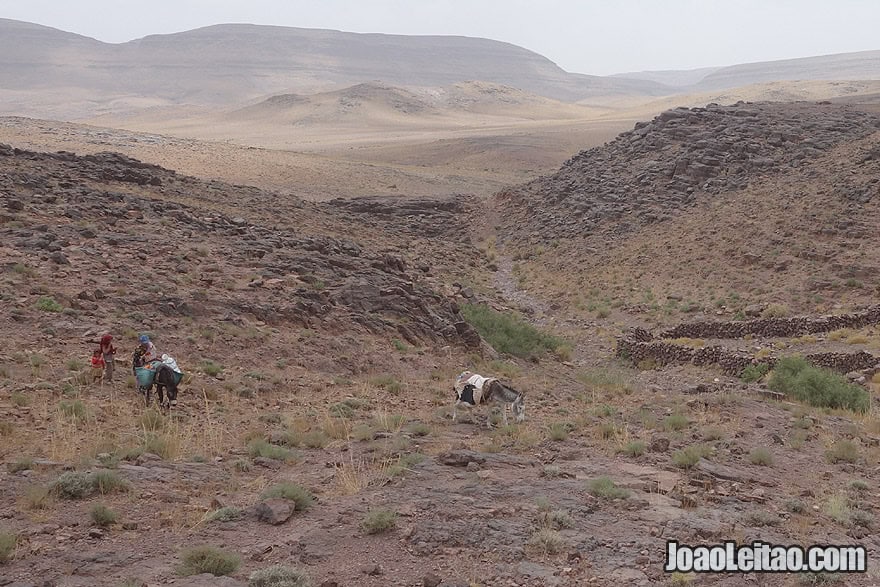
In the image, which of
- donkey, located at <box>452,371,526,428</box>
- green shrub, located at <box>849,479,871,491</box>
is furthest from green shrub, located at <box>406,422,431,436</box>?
green shrub, located at <box>849,479,871,491</box>

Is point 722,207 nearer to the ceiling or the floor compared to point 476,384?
nearer to the ceiling

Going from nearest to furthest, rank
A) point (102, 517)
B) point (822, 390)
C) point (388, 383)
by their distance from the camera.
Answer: point (102, 517), point (388, 383), point (822, 390)

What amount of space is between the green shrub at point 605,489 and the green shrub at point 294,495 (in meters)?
2.83

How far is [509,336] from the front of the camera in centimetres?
2011

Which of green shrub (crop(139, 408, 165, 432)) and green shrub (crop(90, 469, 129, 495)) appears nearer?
green shrub (crop(90, 469, 129, 495))

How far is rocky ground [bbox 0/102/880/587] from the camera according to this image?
641 centimetres

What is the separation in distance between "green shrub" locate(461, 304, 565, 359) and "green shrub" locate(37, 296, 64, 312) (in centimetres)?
988

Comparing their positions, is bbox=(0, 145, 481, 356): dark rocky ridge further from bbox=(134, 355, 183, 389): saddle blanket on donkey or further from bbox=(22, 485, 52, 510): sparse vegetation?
bbox=(22, 485, 52, 510): sparse vegetation

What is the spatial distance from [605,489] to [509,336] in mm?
12366

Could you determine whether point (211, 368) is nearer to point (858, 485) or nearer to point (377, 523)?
point (377, 523)

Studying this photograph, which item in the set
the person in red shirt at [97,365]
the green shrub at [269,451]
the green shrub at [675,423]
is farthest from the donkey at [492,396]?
the person in red shirt at [97,365]

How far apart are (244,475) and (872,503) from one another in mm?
6672

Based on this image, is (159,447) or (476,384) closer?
(159,447)

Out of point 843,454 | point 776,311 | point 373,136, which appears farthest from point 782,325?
point 373,136
